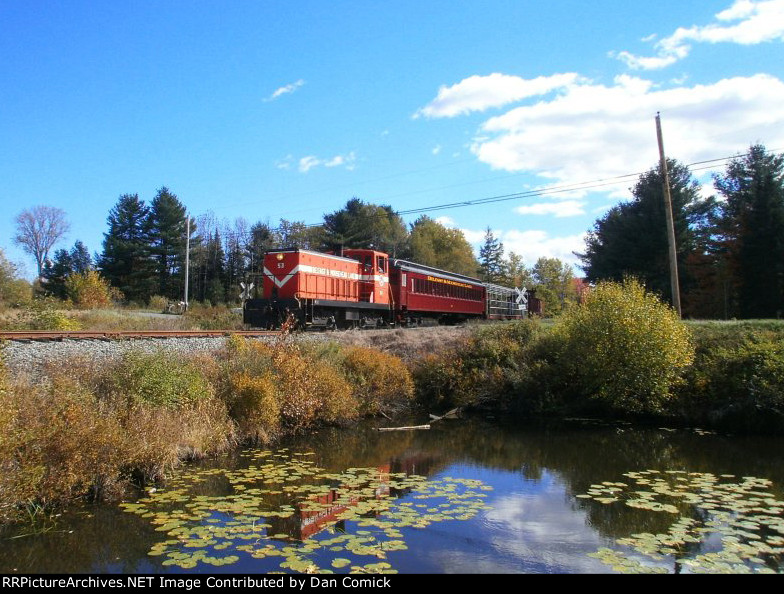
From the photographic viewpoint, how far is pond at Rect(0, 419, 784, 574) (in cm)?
589

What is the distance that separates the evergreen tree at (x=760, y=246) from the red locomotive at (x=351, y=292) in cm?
1697

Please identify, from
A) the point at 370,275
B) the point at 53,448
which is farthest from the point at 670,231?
the point at 53,448

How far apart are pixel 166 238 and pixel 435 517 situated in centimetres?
5287

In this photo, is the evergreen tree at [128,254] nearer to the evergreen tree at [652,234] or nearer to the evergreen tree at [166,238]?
the evergreen tree at [166,238]

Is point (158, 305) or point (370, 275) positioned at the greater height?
point (158, 305)

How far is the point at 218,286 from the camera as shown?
53781 millimetres

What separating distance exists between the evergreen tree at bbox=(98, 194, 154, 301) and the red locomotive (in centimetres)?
3309

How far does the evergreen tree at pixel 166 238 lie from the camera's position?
54.1m

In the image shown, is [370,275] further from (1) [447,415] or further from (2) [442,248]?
(2) [442,248]

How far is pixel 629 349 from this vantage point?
50.5 ft

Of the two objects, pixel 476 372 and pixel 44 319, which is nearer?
pixel 476 372

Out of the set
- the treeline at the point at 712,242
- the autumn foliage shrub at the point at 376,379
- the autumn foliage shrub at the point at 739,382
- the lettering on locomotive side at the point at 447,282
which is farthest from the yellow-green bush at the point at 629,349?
the treeline at the point at 712,242
